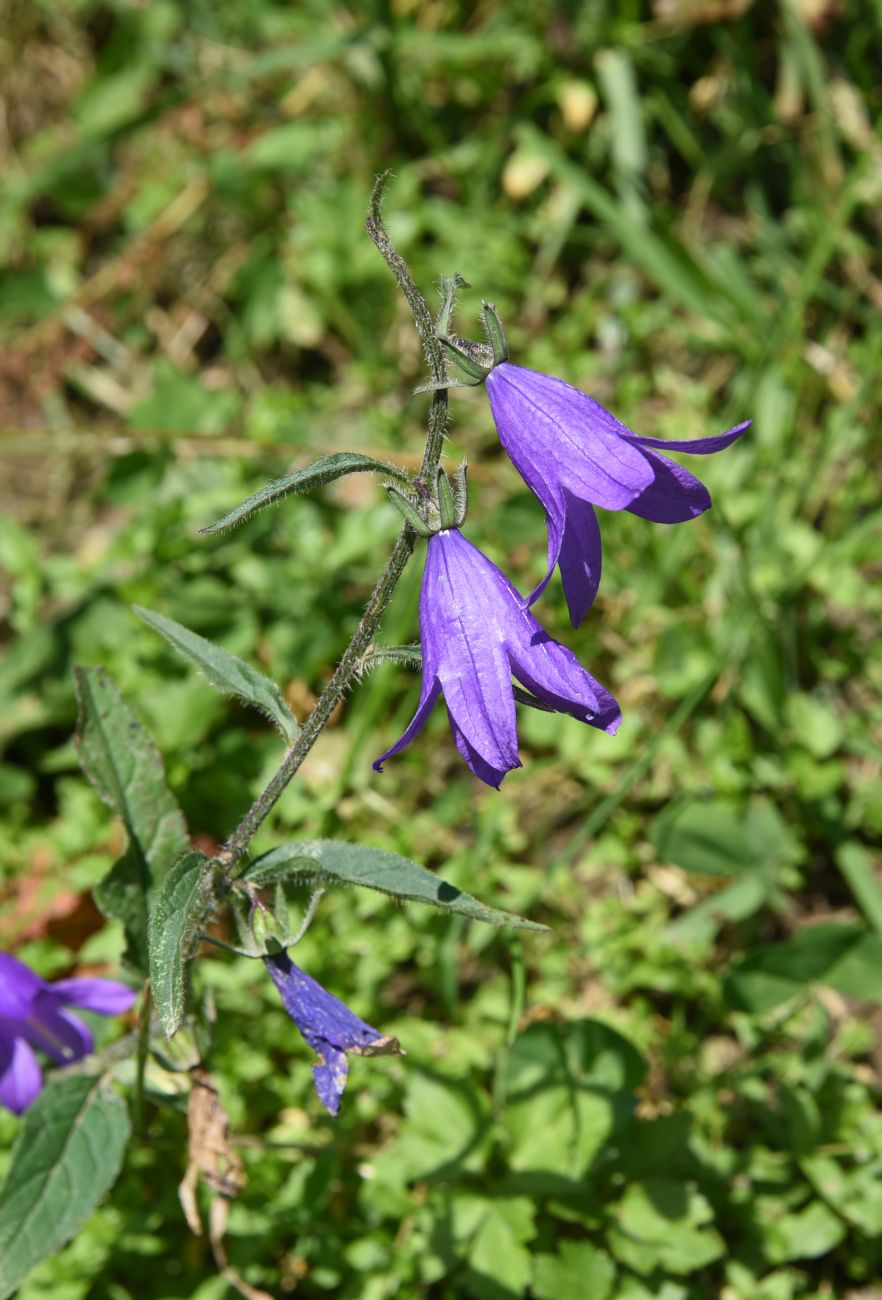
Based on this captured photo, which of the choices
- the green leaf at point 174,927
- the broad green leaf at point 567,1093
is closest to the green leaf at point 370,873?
the green leaf at point 174,927

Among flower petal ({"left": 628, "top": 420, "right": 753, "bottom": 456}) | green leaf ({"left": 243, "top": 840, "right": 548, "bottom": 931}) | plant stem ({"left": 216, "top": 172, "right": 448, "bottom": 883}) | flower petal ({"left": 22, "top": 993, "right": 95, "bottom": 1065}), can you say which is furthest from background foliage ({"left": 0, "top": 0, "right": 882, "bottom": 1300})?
flower petal ({"left": 628, "top": 420, "right": 753, "bottom": 456})

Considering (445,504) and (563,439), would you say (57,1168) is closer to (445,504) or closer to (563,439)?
(445,504)

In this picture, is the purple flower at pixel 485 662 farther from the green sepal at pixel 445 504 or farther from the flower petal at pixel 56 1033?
the flower petal at pixel 56 1033

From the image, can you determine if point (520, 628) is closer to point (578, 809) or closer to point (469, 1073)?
point (469, 1073)

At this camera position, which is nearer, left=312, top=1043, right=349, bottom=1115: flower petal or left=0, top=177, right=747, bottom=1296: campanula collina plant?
left=0, top=177, right=747, bottom=1296: campanula collina plant

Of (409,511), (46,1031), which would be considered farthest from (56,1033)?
(409,511)

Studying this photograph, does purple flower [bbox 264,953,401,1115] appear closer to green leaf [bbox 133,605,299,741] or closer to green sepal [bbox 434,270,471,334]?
green leaf [bbox 133,605,299,741]
